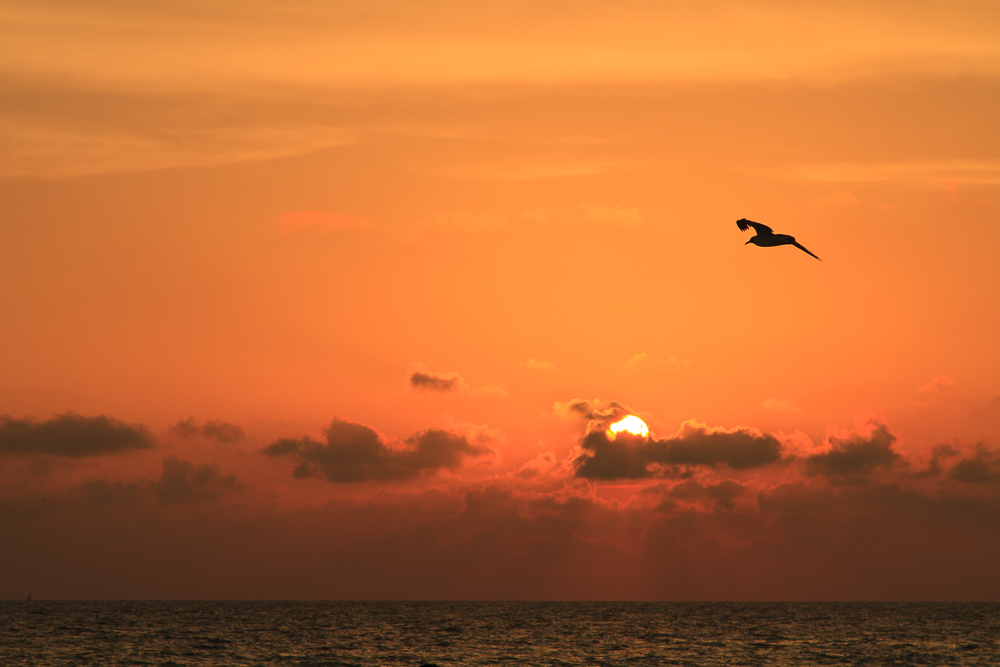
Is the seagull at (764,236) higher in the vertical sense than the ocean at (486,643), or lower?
higher

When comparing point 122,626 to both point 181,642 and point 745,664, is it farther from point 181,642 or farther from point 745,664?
point 745,664

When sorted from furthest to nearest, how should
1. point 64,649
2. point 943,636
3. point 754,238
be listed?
point 943,636, point 64,649, point 754,238

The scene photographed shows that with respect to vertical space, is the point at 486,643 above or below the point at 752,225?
below

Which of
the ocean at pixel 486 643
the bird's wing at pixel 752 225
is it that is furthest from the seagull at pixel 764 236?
the ocean at pixel 486 643

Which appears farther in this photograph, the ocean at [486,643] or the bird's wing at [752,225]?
the ocean at [486,643]

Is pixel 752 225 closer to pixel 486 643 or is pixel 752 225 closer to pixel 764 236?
pixel 764 236

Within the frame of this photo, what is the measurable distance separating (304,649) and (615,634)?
44.7 meters

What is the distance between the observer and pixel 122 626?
149m

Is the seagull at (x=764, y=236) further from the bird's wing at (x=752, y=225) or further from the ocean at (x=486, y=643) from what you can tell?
the ocean at (x=486, y=643)

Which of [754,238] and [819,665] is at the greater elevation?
[754,238]

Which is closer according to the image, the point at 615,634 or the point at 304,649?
the point at 304,649

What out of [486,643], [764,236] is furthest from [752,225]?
[486,643]

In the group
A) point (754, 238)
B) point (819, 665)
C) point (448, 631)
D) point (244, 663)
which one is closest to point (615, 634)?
point (448, 631)

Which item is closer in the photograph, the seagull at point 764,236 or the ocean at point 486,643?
the seagull at point 764,236
